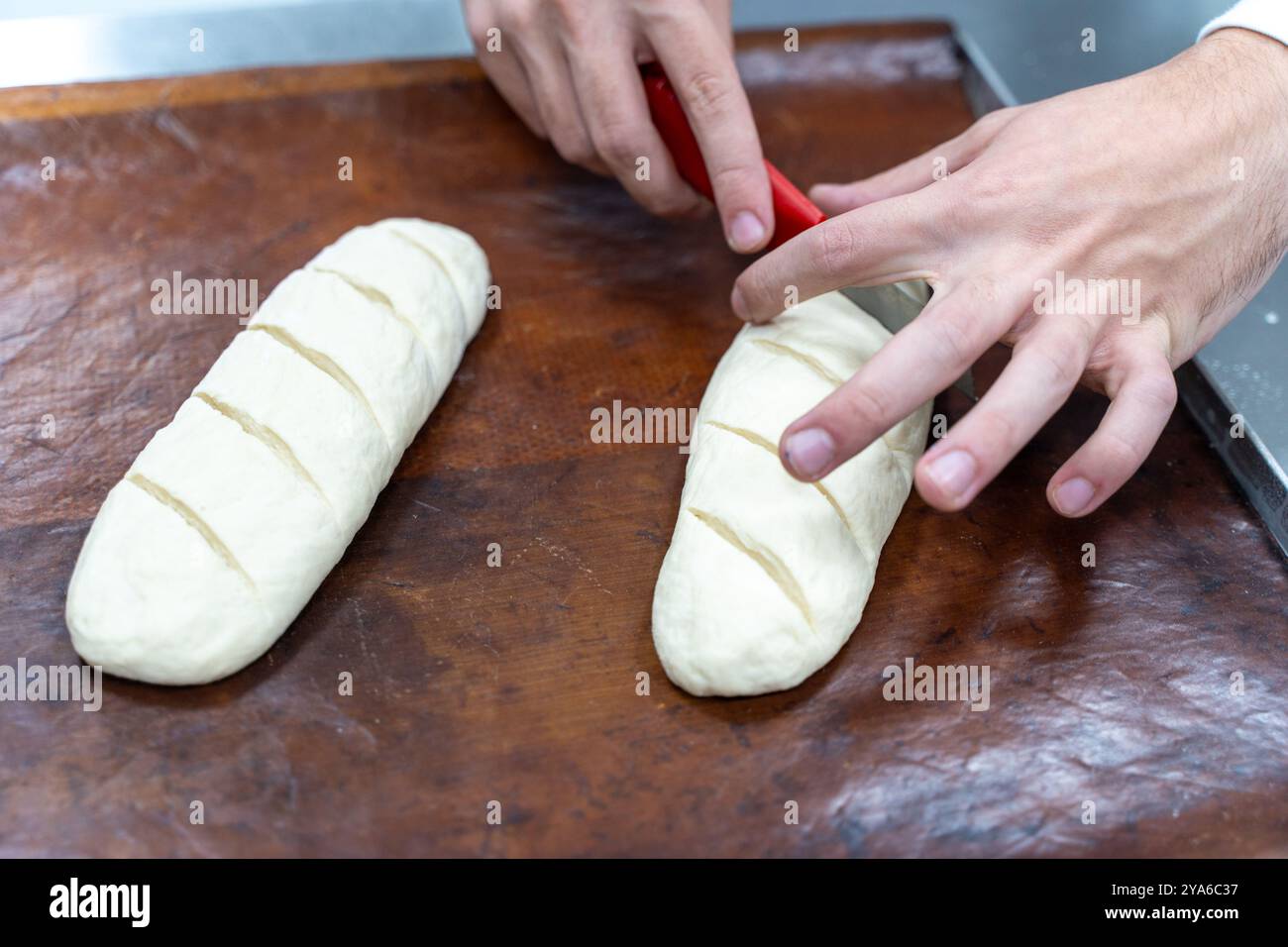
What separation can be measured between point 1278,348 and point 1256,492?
556mm

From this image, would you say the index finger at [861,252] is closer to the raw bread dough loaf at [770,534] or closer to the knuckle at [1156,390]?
the raw bread dough loaf at [770,534]

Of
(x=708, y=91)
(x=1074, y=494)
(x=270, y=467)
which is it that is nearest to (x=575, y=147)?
(x=708, y=91)

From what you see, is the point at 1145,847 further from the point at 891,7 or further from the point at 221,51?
the point at 221,51

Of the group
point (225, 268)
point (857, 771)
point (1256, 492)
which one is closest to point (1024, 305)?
point (1256, 492)

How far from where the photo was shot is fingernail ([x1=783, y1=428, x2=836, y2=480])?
1.81 meters

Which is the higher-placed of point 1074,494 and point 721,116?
point 721,116

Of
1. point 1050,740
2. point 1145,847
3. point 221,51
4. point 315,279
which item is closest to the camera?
point 1145,847

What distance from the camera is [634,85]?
2486 millimetres

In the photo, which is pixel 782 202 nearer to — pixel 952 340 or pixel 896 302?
pixel 896 302

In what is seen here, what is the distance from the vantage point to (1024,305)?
198 cm

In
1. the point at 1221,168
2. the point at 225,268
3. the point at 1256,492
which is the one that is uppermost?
the point at 225,268

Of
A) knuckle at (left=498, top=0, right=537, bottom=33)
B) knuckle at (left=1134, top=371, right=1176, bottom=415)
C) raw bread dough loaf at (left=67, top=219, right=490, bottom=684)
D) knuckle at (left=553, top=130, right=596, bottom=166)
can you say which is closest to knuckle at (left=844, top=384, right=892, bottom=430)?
knuckle at (left=1134, top=371, right=1176, bottom=415)

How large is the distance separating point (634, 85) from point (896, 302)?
832mm

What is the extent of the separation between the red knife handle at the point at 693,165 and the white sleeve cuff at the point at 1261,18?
99cm
